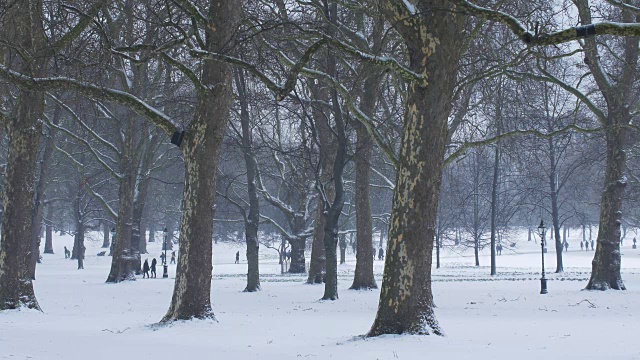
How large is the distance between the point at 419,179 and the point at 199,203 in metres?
4.37

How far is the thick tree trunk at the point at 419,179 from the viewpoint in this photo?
11266 mm

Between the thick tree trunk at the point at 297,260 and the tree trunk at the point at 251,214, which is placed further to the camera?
the thick tree trunk at the point at 297,260

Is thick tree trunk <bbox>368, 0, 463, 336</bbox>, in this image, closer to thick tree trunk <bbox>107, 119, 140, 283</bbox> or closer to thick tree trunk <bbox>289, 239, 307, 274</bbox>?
thick tree trunk <bbox>107, 119, 140, 283</bbox>

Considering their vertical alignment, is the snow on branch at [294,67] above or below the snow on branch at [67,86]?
above

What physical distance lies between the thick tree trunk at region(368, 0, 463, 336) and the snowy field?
0.48m

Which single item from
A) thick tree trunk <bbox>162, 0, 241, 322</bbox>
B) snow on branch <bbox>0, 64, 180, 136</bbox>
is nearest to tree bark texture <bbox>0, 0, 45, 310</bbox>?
snow on branch <bbox>0, 64, 180, 136</bbox>

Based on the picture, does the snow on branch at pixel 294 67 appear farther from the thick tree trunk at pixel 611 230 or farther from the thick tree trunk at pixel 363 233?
the thick tree trunk at pixel 611 230

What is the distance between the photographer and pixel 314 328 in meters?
14.6

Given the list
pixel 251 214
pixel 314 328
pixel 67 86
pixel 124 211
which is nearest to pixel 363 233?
pixel 251 214

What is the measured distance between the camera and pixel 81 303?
21359 millimetres

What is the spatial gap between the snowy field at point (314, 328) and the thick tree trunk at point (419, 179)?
1.56ft

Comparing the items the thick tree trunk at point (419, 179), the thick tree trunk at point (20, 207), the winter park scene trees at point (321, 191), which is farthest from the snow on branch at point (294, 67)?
the thick tree trunk at point (20, 207)

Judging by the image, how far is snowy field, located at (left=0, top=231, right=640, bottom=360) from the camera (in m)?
10.5

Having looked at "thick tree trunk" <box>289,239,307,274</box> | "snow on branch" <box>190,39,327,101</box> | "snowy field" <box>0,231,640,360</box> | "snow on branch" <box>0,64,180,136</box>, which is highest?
"snow on branch" <box>190,39,327,101</box>
